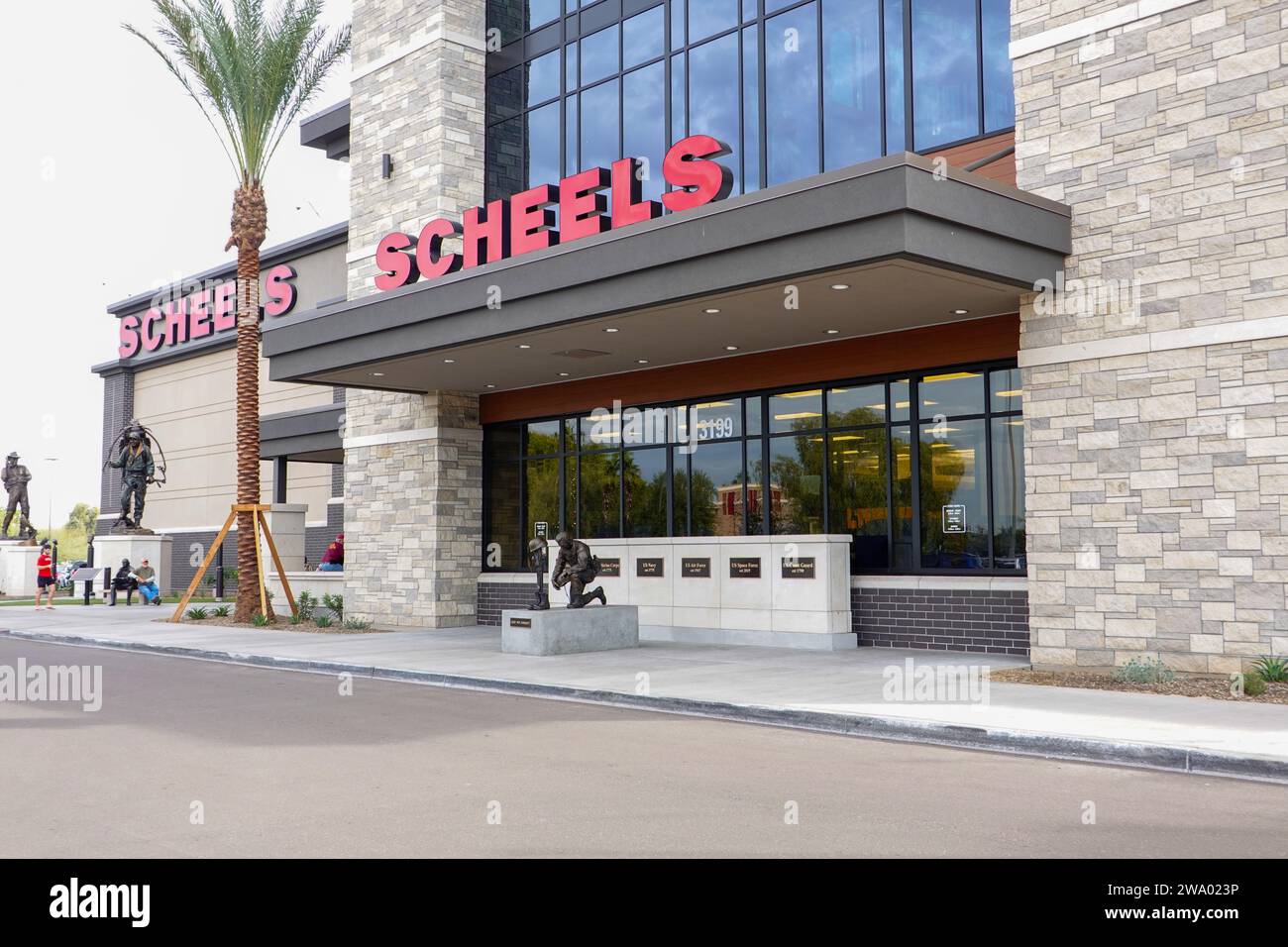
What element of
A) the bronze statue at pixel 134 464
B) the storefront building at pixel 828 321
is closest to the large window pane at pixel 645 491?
the storefront building at pixel 828 321

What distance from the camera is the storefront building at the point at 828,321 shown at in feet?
44.2

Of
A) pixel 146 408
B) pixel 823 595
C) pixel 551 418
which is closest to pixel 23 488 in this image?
pixel 146 408

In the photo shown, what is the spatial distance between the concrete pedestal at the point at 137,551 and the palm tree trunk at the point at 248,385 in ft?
40.7

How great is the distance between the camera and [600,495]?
2303 cm

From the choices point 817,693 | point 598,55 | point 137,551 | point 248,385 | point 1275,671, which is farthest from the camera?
point 137,551

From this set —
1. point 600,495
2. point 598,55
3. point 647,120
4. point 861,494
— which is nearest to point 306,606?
point 600,495

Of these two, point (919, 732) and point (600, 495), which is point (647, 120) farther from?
point (919, 732)

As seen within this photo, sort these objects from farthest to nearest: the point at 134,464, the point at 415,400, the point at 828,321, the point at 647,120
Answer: the point at 134,464 < the point at 415,400 < the point at 647,120 < the point at 828,321

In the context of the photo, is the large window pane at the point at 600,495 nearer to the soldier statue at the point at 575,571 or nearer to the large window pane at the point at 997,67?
the soldier statue at the point at 575,571

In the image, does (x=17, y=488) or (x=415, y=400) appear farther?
(x=17, y=488)

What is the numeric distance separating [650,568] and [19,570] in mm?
31719

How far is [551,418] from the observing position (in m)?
24.0

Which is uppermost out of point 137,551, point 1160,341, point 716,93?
point 716,93
